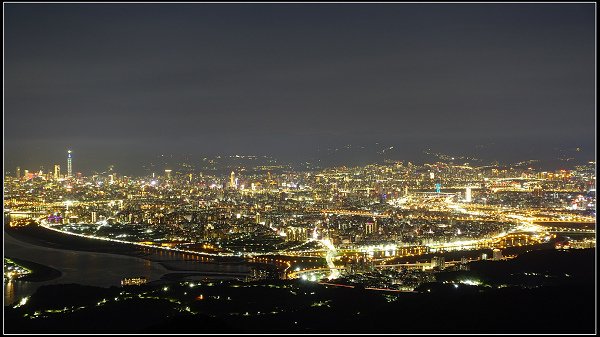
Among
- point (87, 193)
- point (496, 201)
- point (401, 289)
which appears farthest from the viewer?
point (87, 193)

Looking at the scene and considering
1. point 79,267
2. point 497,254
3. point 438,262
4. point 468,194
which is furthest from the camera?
point 468,194

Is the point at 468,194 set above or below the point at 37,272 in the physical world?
above

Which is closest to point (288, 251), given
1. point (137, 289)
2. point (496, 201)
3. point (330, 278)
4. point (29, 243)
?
point (330, 278)

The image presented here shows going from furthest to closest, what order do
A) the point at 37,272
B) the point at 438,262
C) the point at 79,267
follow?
the point at 79,267 < the point at 37,272 < the point at 438,262

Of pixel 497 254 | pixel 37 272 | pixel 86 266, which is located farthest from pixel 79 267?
pixel 497 254

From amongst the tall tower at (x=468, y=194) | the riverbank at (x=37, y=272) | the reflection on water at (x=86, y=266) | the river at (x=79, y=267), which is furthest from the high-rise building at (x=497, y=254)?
the tall tower at (x=468, y=194)

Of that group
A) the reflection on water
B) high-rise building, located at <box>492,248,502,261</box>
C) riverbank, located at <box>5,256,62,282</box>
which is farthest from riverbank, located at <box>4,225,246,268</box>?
high-rise building, located at <box>492,248,502,261</box>

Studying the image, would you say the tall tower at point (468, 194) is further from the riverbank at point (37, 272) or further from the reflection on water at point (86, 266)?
the riverbank at point (37, 272)

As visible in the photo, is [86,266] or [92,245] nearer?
[86,266]

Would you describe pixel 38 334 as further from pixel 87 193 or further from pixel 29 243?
pixel 87 193

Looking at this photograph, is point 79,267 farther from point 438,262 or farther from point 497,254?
point 497,254

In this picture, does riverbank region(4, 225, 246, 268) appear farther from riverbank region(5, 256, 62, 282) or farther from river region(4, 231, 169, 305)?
riverbank region(5, 256, 62, 282)
